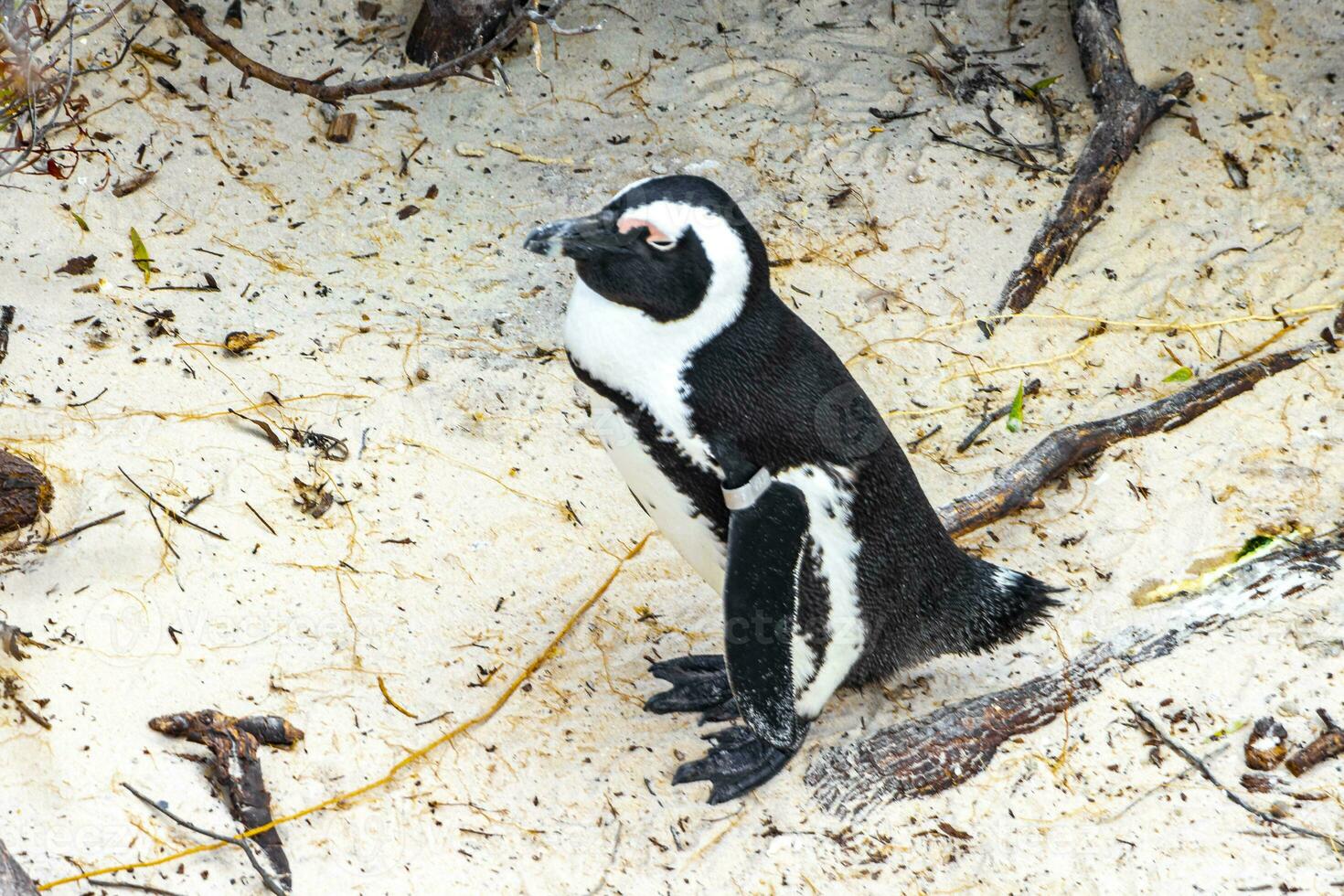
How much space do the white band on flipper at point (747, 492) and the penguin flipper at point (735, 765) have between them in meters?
0.58

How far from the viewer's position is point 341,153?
13.9 ft

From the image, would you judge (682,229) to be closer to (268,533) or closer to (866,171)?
(268,533)

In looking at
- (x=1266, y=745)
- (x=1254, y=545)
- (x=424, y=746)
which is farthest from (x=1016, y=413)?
(x=424, y=746)

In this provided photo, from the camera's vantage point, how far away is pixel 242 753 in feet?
7.98

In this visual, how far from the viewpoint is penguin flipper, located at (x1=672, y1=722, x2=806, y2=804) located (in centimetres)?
256

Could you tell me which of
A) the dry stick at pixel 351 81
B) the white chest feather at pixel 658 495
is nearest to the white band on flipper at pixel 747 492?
the white chest feather at pixel 658 495

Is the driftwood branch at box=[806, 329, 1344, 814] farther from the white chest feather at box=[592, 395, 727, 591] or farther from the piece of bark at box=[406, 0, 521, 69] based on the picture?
the piece of bark at box=[406, 0, 521, 69]

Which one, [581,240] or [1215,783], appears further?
[1215,783]

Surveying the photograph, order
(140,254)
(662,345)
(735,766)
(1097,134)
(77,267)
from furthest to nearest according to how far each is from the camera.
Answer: (1097,134) → (140,254) → (77,267) → (735,766) → (662,345)

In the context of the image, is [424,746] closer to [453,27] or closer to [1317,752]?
[1317,752]

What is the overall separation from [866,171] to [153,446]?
2456 millimetres

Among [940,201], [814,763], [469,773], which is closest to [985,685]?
[814,763]

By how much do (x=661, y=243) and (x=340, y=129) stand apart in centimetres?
242

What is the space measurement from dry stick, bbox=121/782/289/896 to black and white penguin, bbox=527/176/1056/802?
796mm
